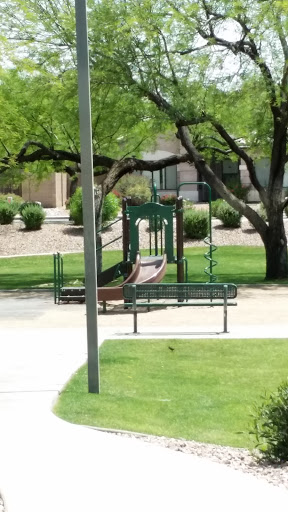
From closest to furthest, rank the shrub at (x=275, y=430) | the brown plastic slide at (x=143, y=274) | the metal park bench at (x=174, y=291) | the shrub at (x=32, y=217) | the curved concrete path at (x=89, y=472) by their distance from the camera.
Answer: the curved concrete path at (x=89, y=472) < the shrub at (x=275, y=430) < the metal park bench at (x=174, y=291) < the brown plastic slide at (x=143, y=274) < the shrub at (x=32, y=217)

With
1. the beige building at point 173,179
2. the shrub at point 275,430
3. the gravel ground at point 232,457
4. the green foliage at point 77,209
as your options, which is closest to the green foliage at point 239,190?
the beige building at point 173,179

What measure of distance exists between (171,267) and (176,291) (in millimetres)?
15177

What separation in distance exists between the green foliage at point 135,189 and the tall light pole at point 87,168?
36.5m

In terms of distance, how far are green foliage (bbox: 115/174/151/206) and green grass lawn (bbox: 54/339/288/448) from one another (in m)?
32.7

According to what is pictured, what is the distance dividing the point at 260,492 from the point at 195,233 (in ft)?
112

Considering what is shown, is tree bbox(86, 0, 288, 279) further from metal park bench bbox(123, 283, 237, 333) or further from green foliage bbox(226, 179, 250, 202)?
green foliage bbox(226, 179, 250, 202)

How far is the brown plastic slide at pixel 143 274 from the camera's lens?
65.0 ft

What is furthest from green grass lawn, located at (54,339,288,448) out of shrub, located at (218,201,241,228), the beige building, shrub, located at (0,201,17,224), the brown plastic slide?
the beige building

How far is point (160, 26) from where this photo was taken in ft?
82.8

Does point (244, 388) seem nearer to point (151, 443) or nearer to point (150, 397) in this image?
point (150, 397)

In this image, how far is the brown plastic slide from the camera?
1980 centimetres

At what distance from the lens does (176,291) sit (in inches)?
714

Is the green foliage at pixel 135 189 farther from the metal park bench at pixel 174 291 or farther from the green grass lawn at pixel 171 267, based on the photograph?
the metal park bench at pixel 174 291

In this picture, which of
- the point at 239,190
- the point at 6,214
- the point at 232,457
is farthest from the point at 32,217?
the point at 232,457
